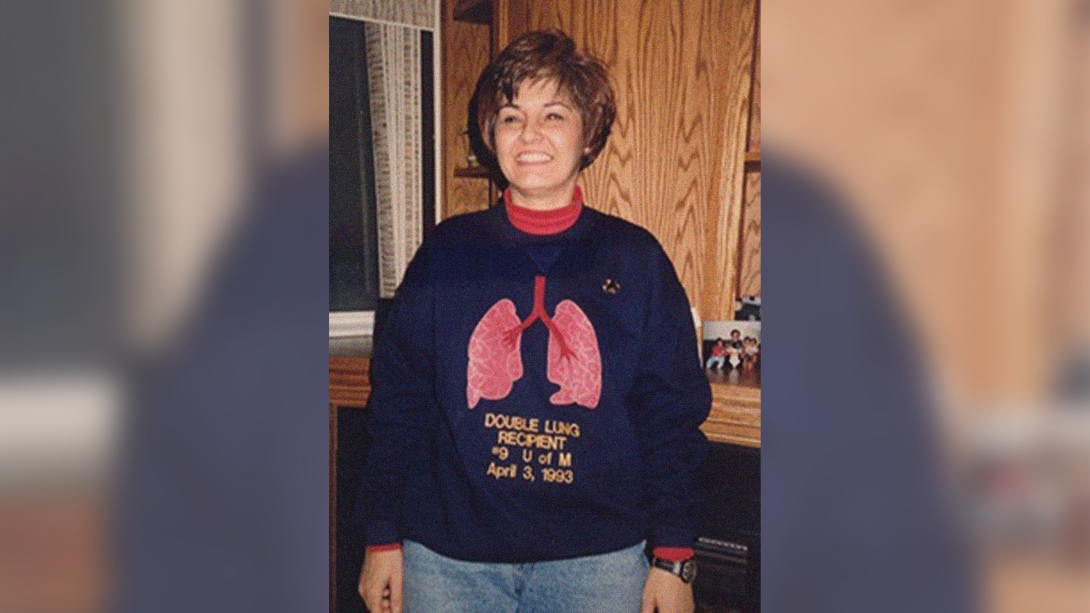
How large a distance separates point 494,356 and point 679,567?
0.97ft

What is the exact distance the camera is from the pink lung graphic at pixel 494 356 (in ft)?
2.63

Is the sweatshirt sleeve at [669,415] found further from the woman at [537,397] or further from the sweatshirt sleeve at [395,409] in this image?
the sweatshirt sleeve at [395,409]

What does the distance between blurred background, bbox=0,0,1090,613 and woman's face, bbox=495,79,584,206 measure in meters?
0.44

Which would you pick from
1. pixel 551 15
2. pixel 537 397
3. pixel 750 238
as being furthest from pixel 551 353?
pixel 551 15

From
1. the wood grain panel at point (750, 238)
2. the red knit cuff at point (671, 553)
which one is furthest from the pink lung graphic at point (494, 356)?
the wood grain panel at point (750, 238)

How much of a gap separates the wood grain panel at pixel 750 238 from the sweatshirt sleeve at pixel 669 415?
→ 7.2 inches

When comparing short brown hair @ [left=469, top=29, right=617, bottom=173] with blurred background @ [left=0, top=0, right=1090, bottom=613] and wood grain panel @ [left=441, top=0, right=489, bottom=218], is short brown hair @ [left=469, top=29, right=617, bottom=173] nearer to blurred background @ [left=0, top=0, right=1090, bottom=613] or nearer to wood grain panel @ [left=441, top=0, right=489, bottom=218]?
wood grain panel @ [left=441, top=0, right=489, bottom=218]

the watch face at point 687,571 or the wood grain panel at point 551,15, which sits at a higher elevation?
the wood grain panel at point 551,15

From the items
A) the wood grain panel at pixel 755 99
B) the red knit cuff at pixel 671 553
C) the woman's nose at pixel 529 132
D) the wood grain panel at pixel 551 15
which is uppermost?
the wood grain panel at pixel 551 15
